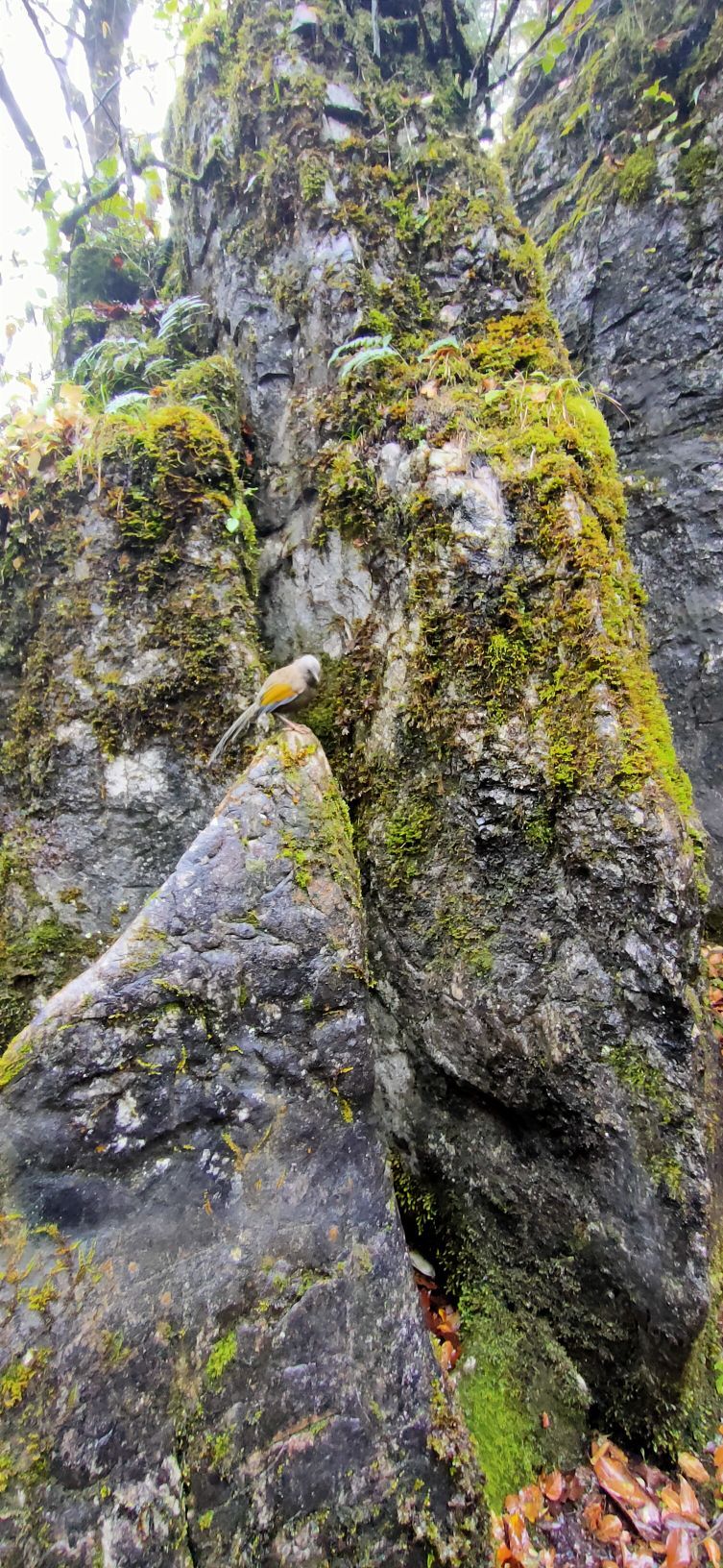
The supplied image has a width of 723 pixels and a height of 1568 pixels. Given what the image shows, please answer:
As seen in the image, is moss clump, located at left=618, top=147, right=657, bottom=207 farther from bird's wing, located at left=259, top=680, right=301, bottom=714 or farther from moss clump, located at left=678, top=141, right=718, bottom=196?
bird's wing, located at left=259, top=680, right=301, bottom=714

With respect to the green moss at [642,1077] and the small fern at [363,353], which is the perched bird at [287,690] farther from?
the green moss at [642,1077]

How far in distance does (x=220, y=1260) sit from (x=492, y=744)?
8.89 ft

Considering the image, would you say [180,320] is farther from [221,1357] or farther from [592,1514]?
[592,1514]

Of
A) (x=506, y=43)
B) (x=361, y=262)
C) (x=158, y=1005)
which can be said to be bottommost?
(x=158, y=1005)

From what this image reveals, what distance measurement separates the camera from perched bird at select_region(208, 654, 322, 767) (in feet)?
12.8

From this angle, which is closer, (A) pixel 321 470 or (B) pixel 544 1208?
(B) pixel 544 1208

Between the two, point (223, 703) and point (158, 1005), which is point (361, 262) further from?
point (158, 1005)

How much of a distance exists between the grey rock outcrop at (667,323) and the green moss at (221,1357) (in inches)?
174

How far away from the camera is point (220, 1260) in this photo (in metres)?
2.85

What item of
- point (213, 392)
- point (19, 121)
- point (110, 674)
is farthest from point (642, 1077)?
point (19, 121)

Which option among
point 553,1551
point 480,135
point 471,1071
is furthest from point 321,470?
point 553,1551

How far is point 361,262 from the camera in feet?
16.3

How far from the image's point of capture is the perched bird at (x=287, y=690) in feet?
12.8

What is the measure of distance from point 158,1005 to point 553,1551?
279 cm
